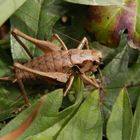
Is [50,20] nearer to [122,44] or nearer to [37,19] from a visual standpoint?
[37,19]

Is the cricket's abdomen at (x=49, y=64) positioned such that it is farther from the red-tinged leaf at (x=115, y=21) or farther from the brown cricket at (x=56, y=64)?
the red-tinged leaf at (x=115, y=21)

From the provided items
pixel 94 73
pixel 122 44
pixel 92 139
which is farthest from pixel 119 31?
pixel 92 139

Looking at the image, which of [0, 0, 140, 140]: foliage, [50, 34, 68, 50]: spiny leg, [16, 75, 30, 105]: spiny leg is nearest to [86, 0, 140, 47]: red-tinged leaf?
[0, 0, 140, 140]: foliage

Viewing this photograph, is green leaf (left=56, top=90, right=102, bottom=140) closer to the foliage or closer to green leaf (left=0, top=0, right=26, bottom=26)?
the foliage

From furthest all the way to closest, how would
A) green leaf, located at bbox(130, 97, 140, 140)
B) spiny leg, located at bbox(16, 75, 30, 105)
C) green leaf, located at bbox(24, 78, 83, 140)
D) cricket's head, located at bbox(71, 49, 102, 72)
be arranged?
cricket's head, located at bbox(71, 49, 102, 72) < spiny leg, located at bbox(16, 75, 30, 105) < green leaf, located at bbox(130, 97, 140, 140) < green leaf, located at bbox(24, 78, 83, 140)

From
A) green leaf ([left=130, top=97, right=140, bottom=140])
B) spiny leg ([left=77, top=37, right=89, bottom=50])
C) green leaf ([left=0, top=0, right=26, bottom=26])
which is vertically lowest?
green leaf ([left=130, top=97, right=140, bottom=140])

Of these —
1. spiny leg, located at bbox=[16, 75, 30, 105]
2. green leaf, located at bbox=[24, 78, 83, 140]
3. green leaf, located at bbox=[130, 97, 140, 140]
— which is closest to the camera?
green leaf, located at bbox=[24, 78, 83, 140]

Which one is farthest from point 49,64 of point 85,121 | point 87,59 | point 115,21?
point 85,121
